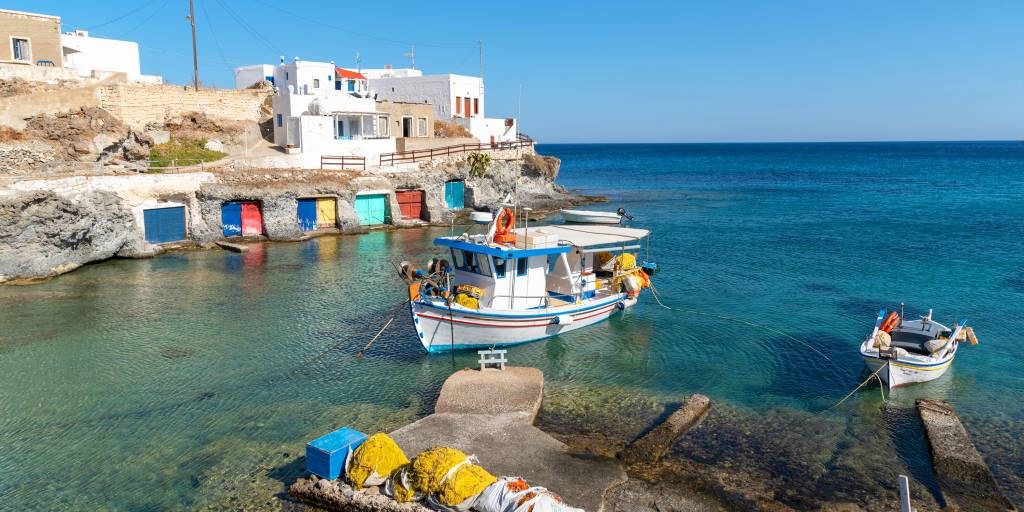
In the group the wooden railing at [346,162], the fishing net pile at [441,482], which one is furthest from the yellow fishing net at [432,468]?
the wooden railing at [346,162]

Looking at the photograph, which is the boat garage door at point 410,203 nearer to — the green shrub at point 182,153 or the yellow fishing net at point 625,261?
the green shrub at point 182,153

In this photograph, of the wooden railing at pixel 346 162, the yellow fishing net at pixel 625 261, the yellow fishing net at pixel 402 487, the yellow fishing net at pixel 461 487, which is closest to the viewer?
the yellow fishing net at pixel 461 487

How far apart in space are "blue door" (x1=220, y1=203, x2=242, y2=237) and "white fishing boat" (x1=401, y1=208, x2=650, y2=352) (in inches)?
749

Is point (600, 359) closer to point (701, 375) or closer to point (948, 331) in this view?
point (701, 375)

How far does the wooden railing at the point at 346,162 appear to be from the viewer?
140 ft

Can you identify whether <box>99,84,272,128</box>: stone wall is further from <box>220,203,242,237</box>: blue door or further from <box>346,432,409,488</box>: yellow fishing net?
<box>346,432,409,488</box>: yellow fishing net

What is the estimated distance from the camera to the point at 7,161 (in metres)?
34.6

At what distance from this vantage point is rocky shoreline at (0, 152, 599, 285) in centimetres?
2695

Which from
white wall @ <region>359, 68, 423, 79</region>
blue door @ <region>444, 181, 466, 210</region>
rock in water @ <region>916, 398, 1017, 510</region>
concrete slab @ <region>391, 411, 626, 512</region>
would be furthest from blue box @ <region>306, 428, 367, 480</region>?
white wall @ <region>359, 68, 423, 79</region>

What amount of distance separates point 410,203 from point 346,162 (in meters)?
4.83

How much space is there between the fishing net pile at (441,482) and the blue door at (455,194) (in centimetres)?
3642

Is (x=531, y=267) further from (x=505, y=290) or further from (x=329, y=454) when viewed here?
(x=329, y=454)

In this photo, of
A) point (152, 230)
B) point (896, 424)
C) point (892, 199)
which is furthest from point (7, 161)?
point (892, 199)

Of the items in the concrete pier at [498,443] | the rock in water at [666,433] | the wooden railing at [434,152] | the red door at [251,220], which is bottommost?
the rock in water at [666,433]
